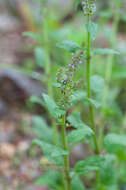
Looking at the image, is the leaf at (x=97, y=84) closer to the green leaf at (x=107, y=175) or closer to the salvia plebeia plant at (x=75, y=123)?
the salvia plebeia plant at (x=75, y=123)

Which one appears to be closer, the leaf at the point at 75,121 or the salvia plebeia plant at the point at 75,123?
the salvia plebeia plant at the point at 75,123

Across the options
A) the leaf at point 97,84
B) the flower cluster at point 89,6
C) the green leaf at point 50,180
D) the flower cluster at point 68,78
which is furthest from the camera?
the green leaf at point 50,180

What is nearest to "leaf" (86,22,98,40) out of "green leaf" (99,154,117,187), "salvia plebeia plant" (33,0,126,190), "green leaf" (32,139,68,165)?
"salvia plebeia plant" (33,0,126,190)

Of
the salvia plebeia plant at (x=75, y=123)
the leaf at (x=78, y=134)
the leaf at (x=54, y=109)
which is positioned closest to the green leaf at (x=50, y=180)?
→ the salvia plebeia plant at (x=75, y=123)

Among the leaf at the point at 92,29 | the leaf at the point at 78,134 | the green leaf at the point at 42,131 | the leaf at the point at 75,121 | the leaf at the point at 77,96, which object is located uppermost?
the leaf at the point at 92,29

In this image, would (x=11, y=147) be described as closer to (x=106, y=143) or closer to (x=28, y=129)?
(x=28, y=129)

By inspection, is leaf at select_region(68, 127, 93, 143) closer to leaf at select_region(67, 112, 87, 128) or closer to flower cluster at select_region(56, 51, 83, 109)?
leaf at select_region(67, 112, 87, 128)

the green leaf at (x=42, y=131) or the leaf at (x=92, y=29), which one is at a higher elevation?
the leaf at (x=92, y=29)

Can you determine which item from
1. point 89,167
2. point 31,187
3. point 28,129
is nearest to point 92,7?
point 89,167
